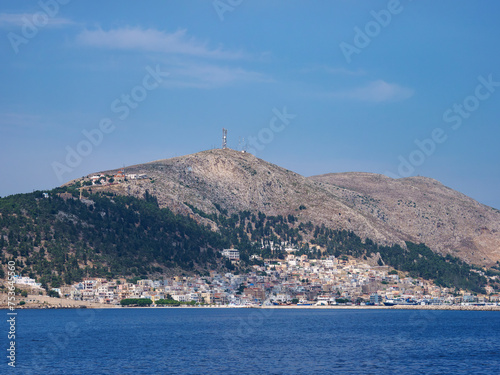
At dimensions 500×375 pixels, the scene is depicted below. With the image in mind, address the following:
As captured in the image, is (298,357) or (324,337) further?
(324,337)

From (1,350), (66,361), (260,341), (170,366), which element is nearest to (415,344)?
(260,341)

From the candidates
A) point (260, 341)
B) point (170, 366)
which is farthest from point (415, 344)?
point (170, 366)

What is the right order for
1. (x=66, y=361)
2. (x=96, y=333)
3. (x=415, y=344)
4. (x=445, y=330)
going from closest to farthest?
(x=66, y=361), (x=415, y=344), (x=96, y=333), (x=445, y=330)

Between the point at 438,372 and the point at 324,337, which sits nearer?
the point at 438,372

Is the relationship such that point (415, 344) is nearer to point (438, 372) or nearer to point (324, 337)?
point (324, 337)

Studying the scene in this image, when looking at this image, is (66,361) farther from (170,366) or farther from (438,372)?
(438,372)

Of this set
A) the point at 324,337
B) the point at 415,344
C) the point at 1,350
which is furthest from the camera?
the point at 324,337
